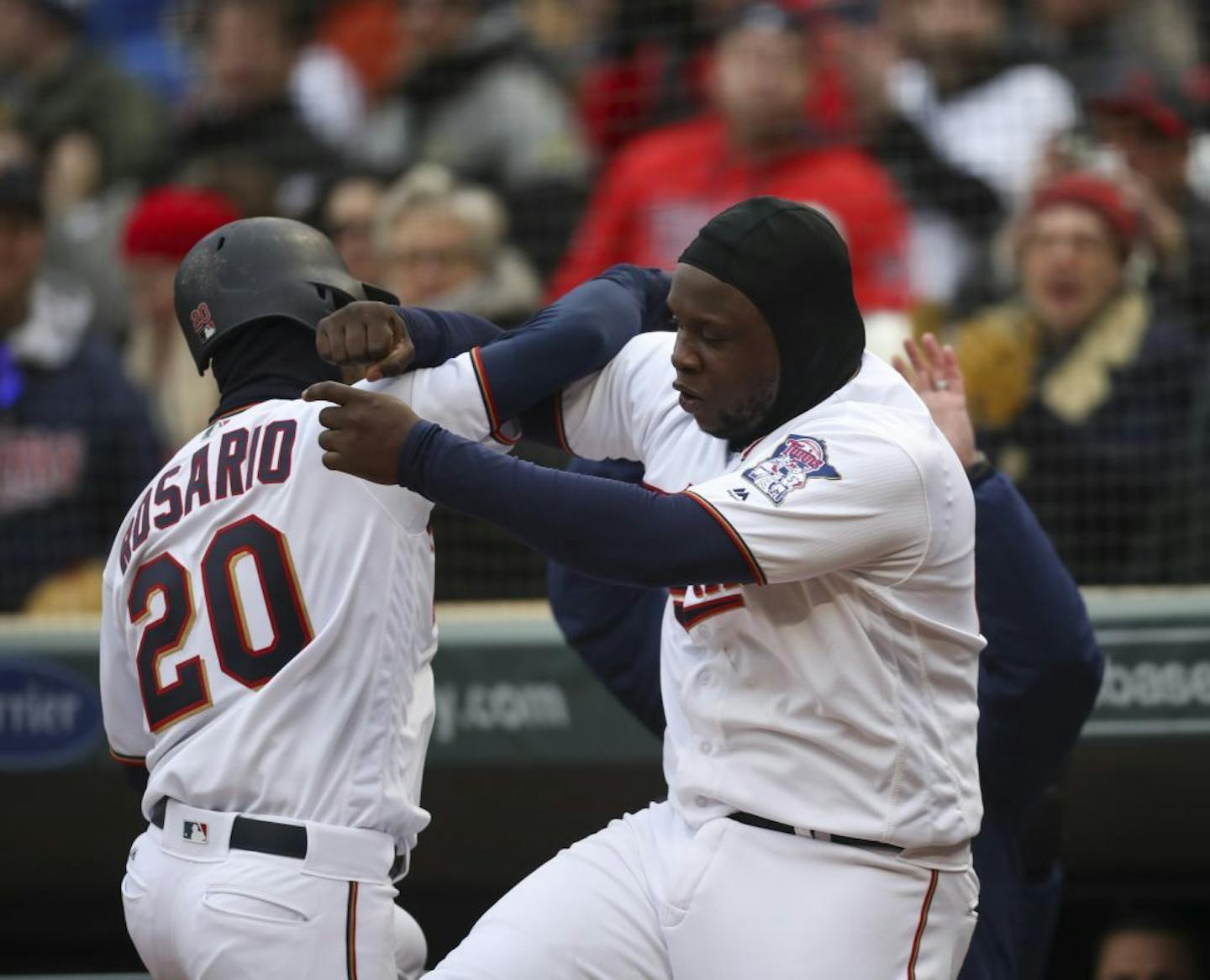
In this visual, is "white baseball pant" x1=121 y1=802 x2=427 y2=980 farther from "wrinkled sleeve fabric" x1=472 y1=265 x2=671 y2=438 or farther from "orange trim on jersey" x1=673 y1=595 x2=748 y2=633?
"wrinkled sleeve fabric" x1=472 y1=265 x2=671 y2=438

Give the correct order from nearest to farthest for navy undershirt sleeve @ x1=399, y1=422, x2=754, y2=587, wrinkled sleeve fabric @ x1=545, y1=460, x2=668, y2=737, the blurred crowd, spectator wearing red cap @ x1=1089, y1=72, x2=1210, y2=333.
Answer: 1. navy undershirt sleeve @ x1=399, y1=422, x2=754, y2=587
2. wrinkled sleeve fabric @ x1=545, y1=460, x2=668, y2=737
3. the blurred crowd
4. spectator wearing red cap @ x1=1089, y1=72, x2=1210, y2=333

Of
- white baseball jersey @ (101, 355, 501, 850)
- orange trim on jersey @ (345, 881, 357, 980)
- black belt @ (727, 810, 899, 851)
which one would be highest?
white baseball jersey @ (101, 355, 501, 850)

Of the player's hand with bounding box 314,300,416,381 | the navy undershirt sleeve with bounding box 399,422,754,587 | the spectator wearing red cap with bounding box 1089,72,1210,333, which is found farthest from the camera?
the spectator wearing red cap with bounding box 1089,72,1210,333

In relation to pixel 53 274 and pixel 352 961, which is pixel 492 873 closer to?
pixel 352 961

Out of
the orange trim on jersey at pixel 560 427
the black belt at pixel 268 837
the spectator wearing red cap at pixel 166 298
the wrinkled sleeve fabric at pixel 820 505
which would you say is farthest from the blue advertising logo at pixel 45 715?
the wrinkled sleeve fabric at pixel 820 505

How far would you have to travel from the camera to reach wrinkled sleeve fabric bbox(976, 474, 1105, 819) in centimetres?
320

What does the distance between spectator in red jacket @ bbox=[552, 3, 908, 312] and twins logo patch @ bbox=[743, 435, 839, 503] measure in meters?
2.64

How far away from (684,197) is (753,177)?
9.4 inches

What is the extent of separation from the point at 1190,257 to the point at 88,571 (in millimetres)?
3064

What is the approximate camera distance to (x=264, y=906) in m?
2.70

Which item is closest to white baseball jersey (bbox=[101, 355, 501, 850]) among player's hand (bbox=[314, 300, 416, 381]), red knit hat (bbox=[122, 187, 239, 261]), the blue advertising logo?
player's hand (bbox=[314, 300, 416, 381])

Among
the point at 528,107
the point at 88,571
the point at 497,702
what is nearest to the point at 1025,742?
the point at 497,702

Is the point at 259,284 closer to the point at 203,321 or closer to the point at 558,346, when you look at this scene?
the point at 203,321

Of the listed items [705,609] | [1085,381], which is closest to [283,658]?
[705,609]
